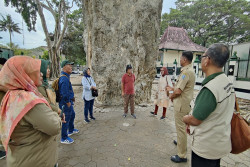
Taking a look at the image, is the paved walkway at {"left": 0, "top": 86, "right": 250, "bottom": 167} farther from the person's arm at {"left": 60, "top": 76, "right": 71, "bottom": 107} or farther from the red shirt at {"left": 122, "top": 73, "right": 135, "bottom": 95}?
the person's arm at {"left": 60, "top": 76, "right": 71, "bottom": 107}

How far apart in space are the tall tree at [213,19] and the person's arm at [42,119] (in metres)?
22.7

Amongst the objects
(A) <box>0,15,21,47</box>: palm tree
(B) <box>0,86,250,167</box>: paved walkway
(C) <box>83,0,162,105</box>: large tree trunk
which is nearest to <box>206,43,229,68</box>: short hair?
(B) <box>0,86,250,167</box>: paved walkway

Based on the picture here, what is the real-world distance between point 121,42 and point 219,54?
4490mm

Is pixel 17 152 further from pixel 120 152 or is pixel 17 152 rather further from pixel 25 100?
pixel 120 152

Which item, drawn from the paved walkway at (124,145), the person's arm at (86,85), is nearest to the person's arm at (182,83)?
the paved walkway at (124,145)

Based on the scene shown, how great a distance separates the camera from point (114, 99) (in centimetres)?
554

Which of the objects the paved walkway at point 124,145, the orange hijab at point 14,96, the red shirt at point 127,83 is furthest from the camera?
the red shirt at point 127,83

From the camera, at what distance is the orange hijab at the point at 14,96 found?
108 centimetres

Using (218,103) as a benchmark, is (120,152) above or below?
below

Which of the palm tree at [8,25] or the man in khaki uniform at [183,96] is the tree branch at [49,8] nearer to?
the man in khaki uniform at [183,96]

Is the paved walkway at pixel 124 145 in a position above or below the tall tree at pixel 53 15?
below

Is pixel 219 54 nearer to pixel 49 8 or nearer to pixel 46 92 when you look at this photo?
pixel 46 92

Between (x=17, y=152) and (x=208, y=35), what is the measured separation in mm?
24519

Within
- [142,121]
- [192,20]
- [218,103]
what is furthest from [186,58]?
[192,20]
